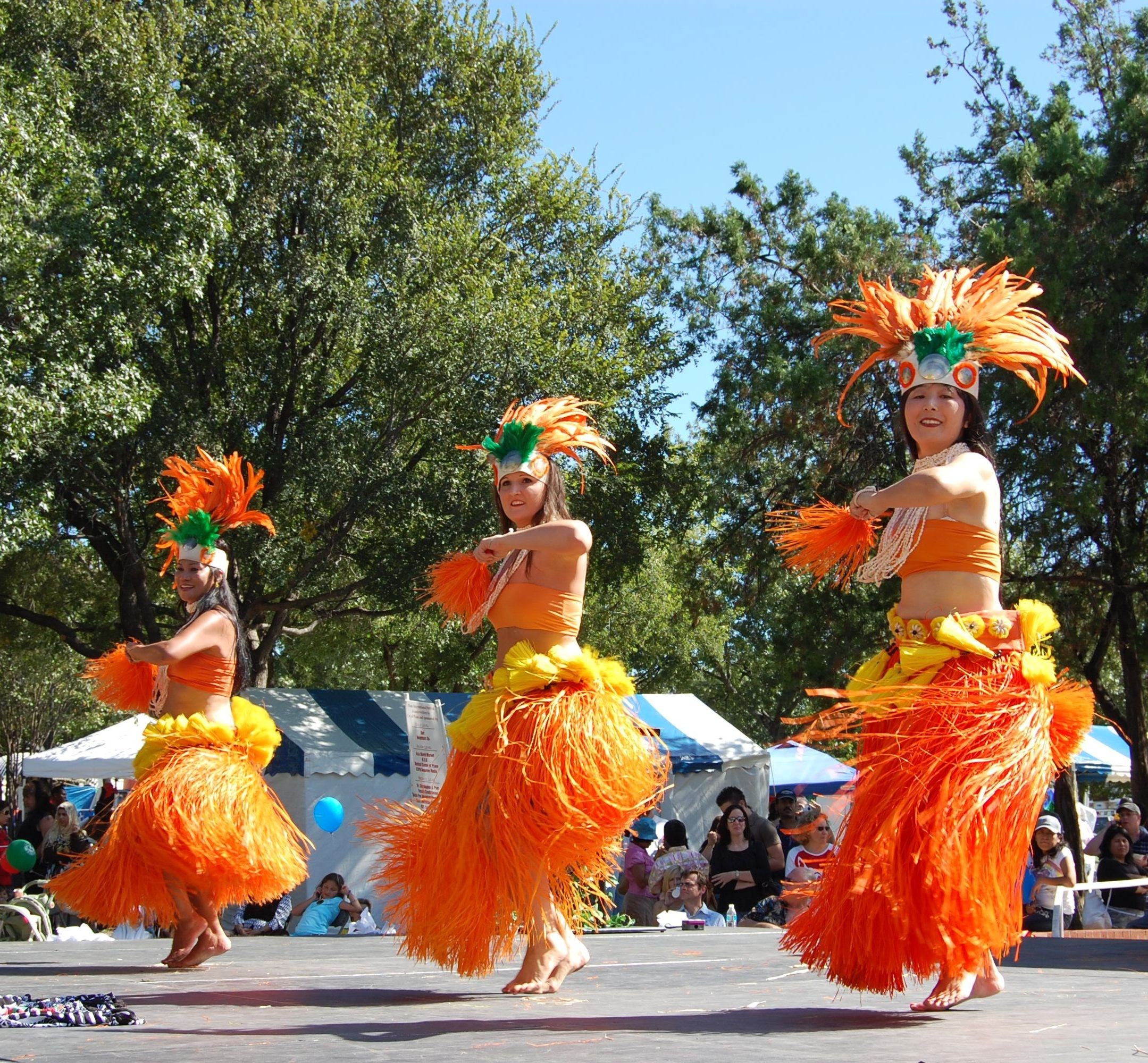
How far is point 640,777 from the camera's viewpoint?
13.5ft

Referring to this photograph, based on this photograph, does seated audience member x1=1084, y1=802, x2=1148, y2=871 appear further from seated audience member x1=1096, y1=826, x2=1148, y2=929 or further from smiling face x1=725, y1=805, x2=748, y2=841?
smiling face x1=725, y1=805, x2=748, y2=841

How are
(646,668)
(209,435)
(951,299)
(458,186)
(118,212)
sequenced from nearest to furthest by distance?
(951,299)
(118,212)
(209,435)
(458,186)
(646,668)

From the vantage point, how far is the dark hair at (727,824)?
354 inches

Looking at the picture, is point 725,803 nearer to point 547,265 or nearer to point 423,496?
point 423,496

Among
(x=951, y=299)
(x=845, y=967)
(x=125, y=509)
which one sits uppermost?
(x=125, y=509)

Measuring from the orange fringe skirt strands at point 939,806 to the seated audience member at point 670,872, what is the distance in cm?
497

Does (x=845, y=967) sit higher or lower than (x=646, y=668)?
lower

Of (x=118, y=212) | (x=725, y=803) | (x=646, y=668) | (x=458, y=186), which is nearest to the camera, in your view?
(x=725, y=803)

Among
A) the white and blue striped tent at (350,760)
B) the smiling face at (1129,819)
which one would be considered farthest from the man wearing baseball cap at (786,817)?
the smiling face at (1129,819)

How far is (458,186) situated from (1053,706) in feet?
46.7

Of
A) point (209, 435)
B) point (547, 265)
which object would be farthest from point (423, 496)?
point (547, 265)

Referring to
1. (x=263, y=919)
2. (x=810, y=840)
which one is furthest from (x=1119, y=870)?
(x=263, y=919)

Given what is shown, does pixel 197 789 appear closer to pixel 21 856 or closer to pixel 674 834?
pixel 674 834

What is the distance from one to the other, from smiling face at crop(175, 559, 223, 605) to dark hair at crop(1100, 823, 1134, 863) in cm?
663
